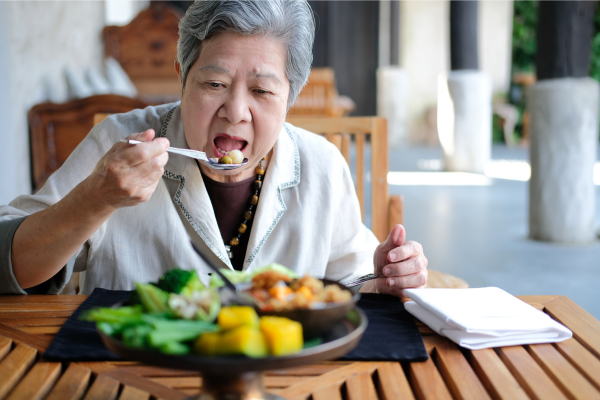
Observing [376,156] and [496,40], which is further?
[496,40]

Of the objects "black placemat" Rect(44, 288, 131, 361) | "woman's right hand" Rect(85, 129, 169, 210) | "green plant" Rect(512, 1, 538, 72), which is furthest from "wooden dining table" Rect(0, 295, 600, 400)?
"green plant" Rect(512, 1, 538, 72)

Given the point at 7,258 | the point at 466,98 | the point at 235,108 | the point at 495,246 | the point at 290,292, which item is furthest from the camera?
the point at 466,98

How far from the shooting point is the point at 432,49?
39.7 feet

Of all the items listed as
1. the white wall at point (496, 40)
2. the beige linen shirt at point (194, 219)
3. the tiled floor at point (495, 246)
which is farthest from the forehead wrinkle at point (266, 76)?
the white wall at point (496, 40)

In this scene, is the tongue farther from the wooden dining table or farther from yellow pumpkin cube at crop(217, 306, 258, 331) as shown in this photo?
yellow pumpkin cube at crop(217, 306, 258, 331)

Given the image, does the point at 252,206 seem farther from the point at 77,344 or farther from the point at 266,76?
the point at 77,344

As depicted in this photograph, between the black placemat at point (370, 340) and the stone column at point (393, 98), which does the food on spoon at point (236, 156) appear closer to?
the black placemat at point (370, 340)

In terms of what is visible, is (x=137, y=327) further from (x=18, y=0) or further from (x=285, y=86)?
(x=18, y=0)

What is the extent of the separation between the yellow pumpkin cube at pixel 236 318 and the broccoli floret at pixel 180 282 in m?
0.13

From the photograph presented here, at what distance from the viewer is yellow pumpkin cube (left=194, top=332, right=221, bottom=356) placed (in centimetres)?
59

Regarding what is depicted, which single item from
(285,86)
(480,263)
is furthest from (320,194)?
(480,263)

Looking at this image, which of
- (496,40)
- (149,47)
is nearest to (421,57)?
(496,40)

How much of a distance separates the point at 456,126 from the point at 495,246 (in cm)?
376

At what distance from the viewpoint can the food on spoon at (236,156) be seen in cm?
123
